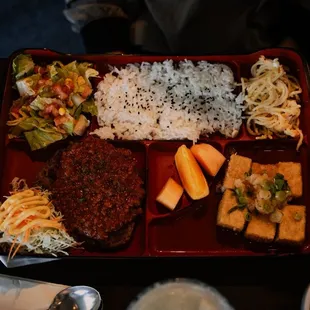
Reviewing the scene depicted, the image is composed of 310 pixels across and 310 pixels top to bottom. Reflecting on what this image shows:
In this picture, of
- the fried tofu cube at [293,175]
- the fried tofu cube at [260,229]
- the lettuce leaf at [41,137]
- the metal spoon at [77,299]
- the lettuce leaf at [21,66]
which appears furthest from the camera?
the lettuce leaf at [21,66]

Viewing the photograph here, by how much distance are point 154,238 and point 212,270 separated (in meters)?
0.32

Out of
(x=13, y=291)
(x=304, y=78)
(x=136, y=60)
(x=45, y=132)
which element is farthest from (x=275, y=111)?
(x=13, y=291)

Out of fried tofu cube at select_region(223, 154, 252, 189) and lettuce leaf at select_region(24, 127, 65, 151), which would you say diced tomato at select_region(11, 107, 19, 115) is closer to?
lettuce leaf at select_region(24, 127, 65, 151)

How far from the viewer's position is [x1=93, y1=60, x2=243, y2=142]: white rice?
285 centimetres

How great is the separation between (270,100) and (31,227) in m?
1.39

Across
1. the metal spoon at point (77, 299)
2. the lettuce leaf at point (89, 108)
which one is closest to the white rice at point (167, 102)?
the lettuce leaf at point (89, 108)

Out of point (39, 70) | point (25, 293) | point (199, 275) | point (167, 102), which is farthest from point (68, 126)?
point (199, 275)

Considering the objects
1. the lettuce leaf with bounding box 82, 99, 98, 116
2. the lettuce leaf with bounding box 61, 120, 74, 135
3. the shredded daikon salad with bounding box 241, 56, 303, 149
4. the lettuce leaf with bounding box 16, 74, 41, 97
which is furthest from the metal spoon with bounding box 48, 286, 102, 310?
the shredded daikon salad with bounding box 241, 56, 303, 149

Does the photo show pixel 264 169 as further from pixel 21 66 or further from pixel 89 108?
pixel 21 66

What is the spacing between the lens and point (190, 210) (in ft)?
8.81

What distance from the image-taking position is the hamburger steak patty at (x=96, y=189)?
249 cm

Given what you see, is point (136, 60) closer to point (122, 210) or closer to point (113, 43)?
point (113, 43)

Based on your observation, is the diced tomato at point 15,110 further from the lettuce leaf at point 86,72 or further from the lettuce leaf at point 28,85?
the lettuce leaf at point 86,72

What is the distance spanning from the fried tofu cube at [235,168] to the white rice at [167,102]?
0.19 metres
